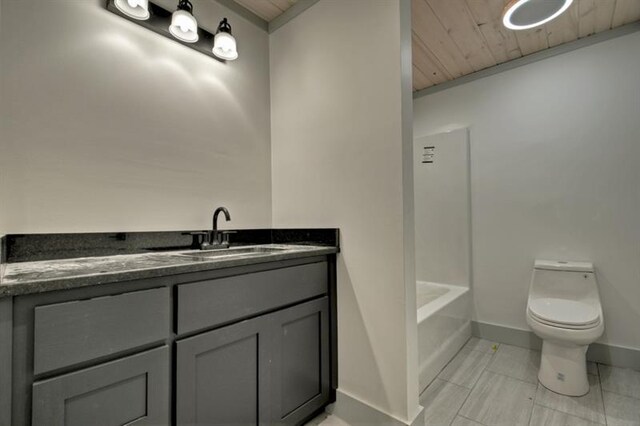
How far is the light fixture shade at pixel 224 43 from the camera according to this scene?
1667mm

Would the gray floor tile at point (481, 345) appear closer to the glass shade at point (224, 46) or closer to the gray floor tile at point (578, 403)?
the gray floor tile at point (578, 403)

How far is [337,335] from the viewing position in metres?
1.65

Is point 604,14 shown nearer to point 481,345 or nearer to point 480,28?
point 480,28

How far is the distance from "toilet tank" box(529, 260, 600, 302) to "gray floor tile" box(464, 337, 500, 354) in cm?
54

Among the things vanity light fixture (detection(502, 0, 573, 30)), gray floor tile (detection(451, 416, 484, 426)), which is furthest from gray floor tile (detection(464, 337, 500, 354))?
vanity light fixture (detection(502, 0, 573, 30))

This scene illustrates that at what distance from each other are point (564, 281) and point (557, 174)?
0.82 metres

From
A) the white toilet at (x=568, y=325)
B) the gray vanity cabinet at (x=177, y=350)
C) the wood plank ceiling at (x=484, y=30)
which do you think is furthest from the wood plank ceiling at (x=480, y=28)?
the white toilet at (x=568, y=325)

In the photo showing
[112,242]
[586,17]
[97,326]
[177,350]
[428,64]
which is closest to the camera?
[97,326]

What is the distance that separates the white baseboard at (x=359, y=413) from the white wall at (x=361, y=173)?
23mm

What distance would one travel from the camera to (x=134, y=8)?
140cm

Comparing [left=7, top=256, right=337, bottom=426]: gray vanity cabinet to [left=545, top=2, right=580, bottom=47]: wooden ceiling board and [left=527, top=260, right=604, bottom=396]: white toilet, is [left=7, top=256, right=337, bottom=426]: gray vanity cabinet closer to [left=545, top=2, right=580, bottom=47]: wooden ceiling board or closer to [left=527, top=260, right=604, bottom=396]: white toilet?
[left=527, top=260, right=604, bottom=396]: white toilet

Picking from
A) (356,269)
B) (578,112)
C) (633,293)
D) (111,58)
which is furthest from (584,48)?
(111,58)

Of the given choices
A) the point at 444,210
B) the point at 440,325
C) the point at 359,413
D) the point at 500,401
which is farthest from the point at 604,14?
the point at 359,413

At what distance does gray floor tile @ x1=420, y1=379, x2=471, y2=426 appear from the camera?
1563 millimetres
